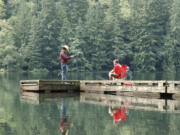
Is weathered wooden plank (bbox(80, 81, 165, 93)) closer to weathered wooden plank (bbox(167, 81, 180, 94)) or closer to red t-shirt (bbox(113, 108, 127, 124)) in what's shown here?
weathered wooden plank (bbox(167, 81, 180, 94))

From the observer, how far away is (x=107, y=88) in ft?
70.0

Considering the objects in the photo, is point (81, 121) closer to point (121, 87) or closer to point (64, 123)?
point (64, 123)

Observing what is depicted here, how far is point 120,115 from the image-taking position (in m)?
13.0

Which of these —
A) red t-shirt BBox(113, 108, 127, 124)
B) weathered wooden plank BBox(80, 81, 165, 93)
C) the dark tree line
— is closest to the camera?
red t-shirt BBox(113, 108, 127, 124)

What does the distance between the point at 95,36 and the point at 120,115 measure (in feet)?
201

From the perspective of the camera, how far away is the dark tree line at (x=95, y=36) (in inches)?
2751

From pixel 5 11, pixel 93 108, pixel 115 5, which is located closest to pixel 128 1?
pixel 115 5

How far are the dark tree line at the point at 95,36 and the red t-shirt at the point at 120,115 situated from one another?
5423 centimetres

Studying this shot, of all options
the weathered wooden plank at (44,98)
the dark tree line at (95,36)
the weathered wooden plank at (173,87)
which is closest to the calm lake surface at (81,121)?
the weathered wooden plank at (44,98)

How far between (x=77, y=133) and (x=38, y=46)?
6040 cm

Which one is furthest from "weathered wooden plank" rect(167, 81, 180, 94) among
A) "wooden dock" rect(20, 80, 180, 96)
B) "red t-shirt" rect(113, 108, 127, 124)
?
"red t-shirt" rect(113, 108, 127, 124)

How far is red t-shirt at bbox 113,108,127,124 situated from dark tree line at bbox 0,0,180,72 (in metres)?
54.2

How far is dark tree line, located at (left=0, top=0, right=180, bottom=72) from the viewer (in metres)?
69.9

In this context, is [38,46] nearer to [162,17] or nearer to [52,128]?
[162,17]
